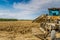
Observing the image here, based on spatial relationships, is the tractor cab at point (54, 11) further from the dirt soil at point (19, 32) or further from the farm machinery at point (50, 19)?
the dirt soil at point (19, 32)

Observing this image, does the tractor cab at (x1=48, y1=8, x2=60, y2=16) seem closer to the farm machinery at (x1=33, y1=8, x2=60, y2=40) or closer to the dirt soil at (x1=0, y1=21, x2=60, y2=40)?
the farm machinery at (x1=33, y1=8, x2=60, y2=40)

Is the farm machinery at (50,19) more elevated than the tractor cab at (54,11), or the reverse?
the tractor cab at (54,11)

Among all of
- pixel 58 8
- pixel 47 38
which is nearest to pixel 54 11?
pixel 58 8

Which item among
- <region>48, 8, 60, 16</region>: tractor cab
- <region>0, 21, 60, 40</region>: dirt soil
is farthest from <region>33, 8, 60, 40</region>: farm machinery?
<region>0, 21, 60, 40</region>: dirt soil

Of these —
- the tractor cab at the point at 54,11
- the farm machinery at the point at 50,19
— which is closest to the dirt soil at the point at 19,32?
the farm machinery at the point at 50,19

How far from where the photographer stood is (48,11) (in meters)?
24.5

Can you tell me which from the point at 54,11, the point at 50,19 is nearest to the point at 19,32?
the point at 50,19

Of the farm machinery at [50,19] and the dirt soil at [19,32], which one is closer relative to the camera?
the dirt soil at [19,32]

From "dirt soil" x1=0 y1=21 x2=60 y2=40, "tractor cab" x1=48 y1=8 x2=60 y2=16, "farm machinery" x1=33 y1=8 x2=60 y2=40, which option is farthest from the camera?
"tractor cab" x1=48 y1=8 x2=60 y2=16

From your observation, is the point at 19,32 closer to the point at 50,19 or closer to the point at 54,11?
the point at 50,19

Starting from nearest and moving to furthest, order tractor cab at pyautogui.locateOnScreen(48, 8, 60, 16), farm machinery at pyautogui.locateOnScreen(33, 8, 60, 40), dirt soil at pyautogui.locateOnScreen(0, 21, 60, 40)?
dirt soil at pyautogui.locateOnScreen(0, 21, 60, 40), farm machinery at pyautogui.locateOnScreen(33, 8, 60, 40), tractor cab at pyautogui.locateOnScreen(48, 8, 60, 16)

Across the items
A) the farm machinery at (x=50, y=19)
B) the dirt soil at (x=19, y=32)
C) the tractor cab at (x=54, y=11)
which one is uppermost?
the tractor cab at (x=54, y=11)

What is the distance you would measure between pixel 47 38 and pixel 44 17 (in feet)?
24.4

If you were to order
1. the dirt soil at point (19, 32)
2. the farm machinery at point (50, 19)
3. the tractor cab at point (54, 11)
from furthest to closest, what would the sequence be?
the tractor cab at point (54, 11) < the farm machinery at point (50, 19) < the dirt soil at point (19, 32)
